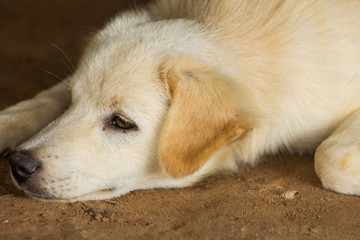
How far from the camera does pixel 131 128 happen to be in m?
2.91

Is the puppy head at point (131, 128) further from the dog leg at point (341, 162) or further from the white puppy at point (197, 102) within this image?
the dog leg at point (341, 162)

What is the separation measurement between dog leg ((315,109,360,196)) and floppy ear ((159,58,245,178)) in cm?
64

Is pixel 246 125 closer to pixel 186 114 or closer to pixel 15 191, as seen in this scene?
pixel 186 114

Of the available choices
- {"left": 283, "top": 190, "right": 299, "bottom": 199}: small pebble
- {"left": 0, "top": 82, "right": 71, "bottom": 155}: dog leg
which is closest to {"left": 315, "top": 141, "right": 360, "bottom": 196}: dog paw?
{"left": 283, "top": 190, "right": 299, "bottom": 199}: small pebble

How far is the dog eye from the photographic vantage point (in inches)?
114

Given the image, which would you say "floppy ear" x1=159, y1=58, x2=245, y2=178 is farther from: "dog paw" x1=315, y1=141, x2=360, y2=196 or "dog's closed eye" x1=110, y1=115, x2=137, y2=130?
"dog paw" x1=315, y1=141, x2=360, y2=196

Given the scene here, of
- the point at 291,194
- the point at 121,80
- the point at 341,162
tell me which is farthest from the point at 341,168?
the point at 121,80

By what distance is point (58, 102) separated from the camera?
3.79 m

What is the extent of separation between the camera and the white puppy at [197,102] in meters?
2.81

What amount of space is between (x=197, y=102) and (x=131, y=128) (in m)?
0.41

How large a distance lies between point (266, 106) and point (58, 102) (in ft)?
5.06

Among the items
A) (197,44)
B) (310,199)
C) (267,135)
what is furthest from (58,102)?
(310,199)

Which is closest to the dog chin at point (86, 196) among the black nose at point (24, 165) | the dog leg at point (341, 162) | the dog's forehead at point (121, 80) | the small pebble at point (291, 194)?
the black nose at point (24, 165)

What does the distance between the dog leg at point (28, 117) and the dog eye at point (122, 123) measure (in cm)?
89
